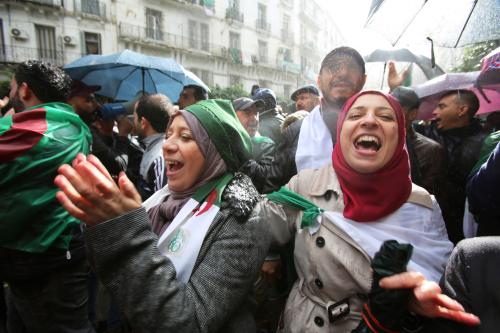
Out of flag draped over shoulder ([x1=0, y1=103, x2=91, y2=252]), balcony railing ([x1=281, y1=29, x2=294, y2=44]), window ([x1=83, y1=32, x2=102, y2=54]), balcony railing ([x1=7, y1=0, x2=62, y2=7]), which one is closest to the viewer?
flag draped over shoulder ([x1=0, y1=103, x2=91, y2=252])

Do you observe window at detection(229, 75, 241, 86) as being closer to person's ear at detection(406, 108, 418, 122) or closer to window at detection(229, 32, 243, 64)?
window at detection(229, 32, 243, 64)

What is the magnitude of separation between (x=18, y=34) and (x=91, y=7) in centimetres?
503

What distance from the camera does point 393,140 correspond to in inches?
62.7

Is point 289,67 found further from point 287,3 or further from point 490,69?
point 490,69

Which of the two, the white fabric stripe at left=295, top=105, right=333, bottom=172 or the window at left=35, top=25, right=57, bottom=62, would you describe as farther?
the window at left=35, top=25, right=57, bottom=62

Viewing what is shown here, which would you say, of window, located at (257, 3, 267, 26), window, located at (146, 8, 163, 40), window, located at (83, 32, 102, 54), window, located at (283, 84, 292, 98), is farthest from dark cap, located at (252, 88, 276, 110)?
window, located at (283, 84, 292, 98)

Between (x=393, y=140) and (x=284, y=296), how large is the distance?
1223 mm

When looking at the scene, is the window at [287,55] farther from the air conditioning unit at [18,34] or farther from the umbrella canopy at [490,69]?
the umbrella canopy at [490,69]

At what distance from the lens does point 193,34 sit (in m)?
27.2

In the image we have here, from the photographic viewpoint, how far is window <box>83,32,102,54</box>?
21.2 metres

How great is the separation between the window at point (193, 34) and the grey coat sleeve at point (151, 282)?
2831 centimetres

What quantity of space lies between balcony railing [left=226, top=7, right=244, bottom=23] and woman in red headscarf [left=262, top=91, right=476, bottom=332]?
31.1m

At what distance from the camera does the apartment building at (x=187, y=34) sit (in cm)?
1930

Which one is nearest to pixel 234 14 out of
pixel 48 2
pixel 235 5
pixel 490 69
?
pixel 235 5
